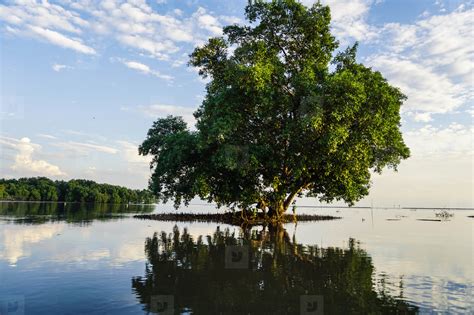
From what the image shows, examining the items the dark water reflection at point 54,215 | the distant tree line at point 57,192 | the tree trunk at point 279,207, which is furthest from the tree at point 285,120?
the distant tree line at point 57,192

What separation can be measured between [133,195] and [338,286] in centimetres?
17121

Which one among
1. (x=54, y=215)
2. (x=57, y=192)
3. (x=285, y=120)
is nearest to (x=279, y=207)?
(x=285, y=120)

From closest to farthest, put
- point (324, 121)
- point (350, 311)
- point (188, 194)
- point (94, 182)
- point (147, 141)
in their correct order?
point (350, 311)
point (324, 121)
point (188, 194)
point (147, 141)
point (94, 182)

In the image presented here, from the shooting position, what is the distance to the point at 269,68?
3259cm

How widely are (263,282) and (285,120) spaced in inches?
937

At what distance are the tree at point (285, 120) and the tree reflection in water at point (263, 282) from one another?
45.1ft

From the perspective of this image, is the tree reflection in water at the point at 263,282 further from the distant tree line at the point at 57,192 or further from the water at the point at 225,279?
the distant tree line at the point at 57,192

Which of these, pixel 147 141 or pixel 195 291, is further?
pixel 147 141

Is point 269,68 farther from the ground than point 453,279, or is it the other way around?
point 269,68

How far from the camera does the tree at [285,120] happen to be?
31.1m

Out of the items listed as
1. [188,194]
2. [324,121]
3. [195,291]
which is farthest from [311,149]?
[195,291]

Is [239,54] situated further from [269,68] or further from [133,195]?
[133,195]

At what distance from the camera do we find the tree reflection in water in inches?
390

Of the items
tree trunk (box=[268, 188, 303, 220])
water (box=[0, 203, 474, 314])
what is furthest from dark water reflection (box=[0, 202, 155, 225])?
tree trunk (box=[268, 188, 303, 220])
